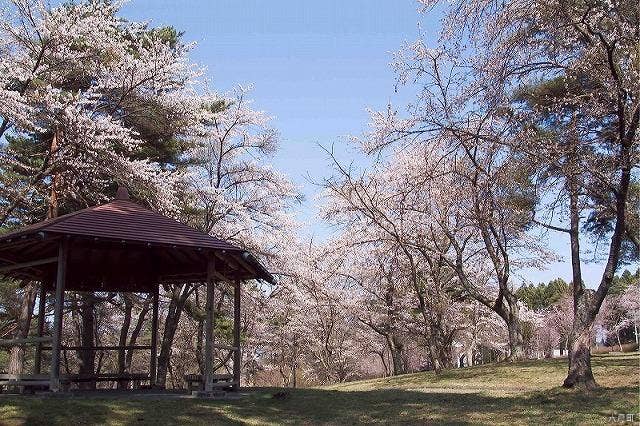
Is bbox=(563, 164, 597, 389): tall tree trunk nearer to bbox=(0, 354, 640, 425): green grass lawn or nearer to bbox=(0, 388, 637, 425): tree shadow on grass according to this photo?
bbox=(0, 354, 640, 425): green grass lawn

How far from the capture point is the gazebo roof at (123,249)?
9594 mm

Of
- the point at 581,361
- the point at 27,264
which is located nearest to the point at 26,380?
the point at 27,264

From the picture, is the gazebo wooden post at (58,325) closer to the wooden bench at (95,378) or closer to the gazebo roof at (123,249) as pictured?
the gazebo roof at (123,249)

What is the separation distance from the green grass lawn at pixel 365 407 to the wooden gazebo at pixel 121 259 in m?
1.18

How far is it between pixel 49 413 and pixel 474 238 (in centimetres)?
1598

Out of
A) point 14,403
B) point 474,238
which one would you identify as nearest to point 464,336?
point 474,238

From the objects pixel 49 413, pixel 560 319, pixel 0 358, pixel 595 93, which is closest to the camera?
pixel 49 413

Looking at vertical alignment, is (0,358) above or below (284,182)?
below

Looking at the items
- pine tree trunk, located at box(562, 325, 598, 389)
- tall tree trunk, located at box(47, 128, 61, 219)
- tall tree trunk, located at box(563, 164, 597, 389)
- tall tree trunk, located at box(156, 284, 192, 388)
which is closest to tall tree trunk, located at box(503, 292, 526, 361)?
tall tree trunk, located at box(563, 164, 597, 389)

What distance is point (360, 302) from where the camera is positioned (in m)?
25.9

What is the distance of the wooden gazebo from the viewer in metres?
9.45

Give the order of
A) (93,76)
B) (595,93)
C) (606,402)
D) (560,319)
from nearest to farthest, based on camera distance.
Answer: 1. (606,402)
2. (595,93)
3. (93,76)
4. (560,319)

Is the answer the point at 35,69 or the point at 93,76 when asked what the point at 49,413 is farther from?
the point at 93,76

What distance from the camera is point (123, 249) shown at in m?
12.2
